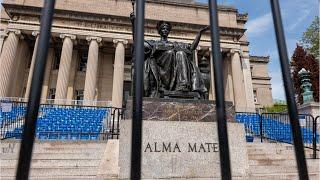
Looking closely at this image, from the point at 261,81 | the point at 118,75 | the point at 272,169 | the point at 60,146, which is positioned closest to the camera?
the point at 272,169

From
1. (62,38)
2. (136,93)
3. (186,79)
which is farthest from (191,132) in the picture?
(62,38)

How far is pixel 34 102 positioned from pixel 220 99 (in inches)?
45.1

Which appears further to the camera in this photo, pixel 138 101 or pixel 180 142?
pixel 180 142

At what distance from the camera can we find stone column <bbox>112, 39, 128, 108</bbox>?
84.0 ft

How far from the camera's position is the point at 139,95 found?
5.37 feet

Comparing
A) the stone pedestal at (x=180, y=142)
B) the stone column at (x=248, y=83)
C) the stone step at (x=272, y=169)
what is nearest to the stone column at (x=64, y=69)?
the stone column at (x=248, y=83)

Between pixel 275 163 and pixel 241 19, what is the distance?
A: 3105 cm

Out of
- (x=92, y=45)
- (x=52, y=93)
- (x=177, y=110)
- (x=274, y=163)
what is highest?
(x=92, y=45)

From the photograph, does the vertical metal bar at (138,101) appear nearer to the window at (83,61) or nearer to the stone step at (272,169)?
the stone step at (272,169)

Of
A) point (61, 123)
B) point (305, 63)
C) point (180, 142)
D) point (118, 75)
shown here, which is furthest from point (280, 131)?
point (305, 63)

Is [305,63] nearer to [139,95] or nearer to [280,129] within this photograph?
[280,129]

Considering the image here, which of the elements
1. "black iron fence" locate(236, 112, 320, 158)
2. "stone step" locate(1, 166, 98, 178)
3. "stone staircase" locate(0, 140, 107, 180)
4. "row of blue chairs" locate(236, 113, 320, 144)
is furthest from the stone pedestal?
"row of blue chairs" locate(236, 113, 320, 144)

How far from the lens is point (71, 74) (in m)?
29.0

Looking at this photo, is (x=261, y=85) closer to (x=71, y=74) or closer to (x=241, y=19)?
(x=241, y=19)
